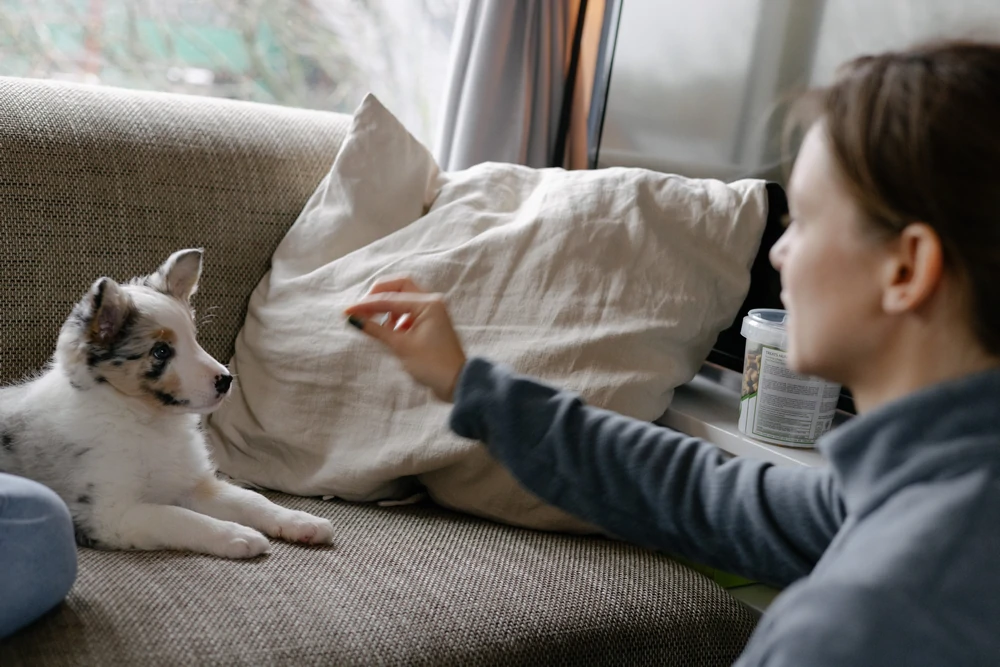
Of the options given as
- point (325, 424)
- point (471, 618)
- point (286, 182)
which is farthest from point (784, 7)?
point (471, 618)

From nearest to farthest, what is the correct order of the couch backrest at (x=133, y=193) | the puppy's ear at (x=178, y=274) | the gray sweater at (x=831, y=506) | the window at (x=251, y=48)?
the gray sweater at (x=831, y=506)
the puppy's ear at (x=178, y=274)
the couch backrest at (x=133, y=193)
the window at (x=251, y=48)

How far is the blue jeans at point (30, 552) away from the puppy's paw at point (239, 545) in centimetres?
25

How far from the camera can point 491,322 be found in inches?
56.9

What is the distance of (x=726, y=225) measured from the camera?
1443mm

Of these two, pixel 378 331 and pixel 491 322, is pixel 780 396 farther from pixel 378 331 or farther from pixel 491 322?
pixel 378 331

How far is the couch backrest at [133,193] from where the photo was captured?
4.75 ft

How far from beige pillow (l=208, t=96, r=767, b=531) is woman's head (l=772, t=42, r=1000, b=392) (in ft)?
2.12

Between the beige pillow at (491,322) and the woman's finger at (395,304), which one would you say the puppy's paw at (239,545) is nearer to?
the beige pillow at (491,322)

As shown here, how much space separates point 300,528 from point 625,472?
54 cm

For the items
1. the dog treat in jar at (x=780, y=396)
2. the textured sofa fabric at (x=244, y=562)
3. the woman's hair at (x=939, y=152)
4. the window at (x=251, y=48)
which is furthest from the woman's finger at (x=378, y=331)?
the window at (x=251, y=48)

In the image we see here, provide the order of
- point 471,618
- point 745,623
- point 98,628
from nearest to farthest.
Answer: point 98,628, point 471,618, point 745,623

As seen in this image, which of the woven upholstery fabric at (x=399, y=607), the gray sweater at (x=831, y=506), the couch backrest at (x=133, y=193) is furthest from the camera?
the couch backrest at (x=133, y=193)

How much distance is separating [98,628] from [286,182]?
92 centimetres

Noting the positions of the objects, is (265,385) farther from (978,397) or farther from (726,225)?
(978,397)
